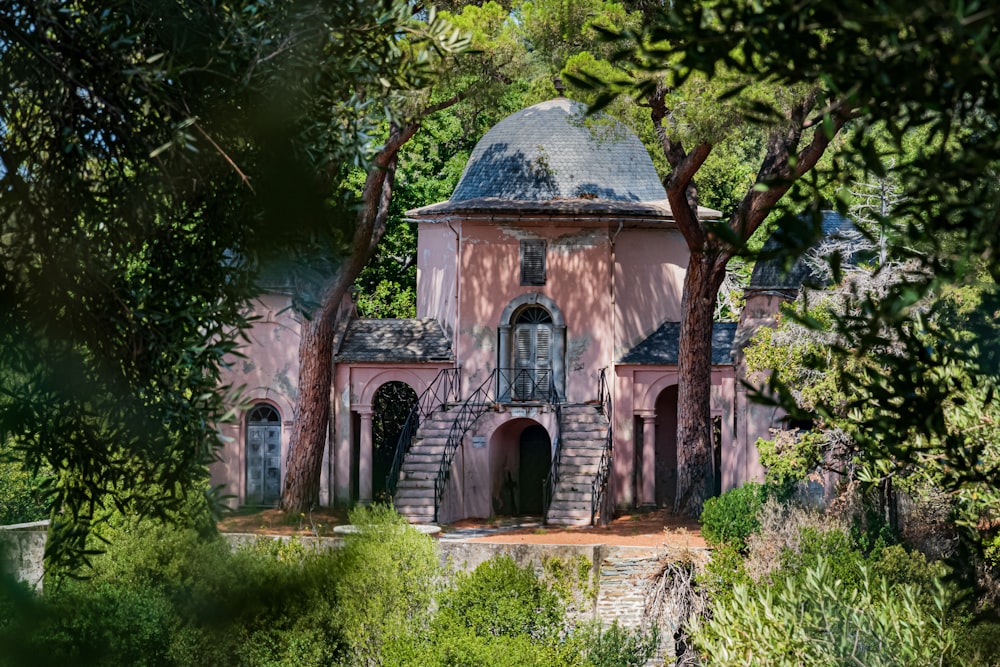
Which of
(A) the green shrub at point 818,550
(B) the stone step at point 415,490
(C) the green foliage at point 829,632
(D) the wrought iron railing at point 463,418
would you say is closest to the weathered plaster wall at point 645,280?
(D) the wrought iron railing at point 463,418

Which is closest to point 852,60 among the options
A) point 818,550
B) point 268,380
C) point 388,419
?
point 818,550

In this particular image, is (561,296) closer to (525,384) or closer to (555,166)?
(525,384)

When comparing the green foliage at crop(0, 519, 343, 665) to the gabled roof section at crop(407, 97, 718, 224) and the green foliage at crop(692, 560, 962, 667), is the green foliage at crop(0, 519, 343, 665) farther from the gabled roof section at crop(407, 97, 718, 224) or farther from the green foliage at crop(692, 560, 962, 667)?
the gabled roof section at crop(407, 97, 718, 224)

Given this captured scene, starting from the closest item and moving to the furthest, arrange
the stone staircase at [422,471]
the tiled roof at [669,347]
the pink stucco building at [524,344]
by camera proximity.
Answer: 1. the stone staircase at [422,471]
2. the tiled roof at [669,347]
3. the pink stucco building at [524,344]

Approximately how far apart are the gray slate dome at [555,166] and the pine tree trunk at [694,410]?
467cm

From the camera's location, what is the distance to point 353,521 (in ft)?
69.3

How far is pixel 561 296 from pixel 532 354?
1.35 meters

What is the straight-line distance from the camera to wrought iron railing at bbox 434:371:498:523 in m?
27.2

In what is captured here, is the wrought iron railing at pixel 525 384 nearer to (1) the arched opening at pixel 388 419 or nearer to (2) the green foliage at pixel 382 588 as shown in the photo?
(1) the arched opening at pixel 388 419

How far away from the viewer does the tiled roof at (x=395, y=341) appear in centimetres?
2934

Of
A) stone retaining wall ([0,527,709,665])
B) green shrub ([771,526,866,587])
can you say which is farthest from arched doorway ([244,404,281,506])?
green shrub ([771,526,866,587])

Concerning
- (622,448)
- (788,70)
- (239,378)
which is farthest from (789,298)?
(788,70)

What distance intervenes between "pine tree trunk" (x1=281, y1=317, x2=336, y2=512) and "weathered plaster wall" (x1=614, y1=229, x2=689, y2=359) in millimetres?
6154

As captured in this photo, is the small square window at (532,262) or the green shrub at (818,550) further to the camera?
the small square window at (532,262)
